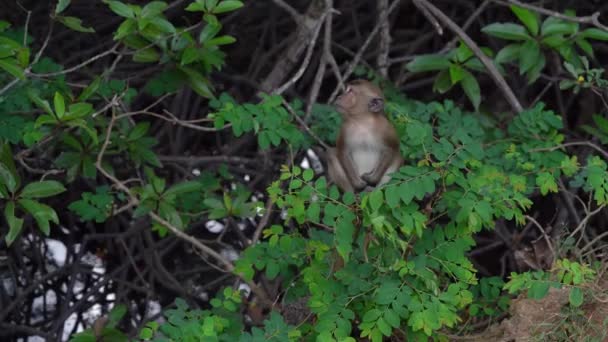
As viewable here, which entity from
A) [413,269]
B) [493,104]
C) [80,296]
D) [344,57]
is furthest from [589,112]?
[80,296]

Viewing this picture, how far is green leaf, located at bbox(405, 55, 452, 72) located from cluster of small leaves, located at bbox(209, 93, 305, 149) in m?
0.55

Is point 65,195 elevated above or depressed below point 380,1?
below

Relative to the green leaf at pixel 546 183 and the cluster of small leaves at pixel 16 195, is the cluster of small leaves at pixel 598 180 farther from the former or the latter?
the cluster of small leaves at pixel 16 195

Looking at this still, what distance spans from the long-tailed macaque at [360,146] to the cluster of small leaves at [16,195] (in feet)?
4.25

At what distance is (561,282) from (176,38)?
1566mm

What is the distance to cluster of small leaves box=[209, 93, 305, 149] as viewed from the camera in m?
3.84

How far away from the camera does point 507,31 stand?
4.02m

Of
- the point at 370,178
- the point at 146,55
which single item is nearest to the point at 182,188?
the point at 146,55

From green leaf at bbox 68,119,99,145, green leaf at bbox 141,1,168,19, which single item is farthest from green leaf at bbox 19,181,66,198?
green leaf at bbox 141,1,168,19

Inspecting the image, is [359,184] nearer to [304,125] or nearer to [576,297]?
[304,125]

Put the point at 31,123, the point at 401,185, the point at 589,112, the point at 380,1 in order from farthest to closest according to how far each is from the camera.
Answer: the point at 589,112
the point at 380,1
the point at 31,123
the point at 401,185

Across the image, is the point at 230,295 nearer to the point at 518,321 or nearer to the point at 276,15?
the point at 518,321

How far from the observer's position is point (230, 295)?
354cm

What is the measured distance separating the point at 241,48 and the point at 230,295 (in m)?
1.99
